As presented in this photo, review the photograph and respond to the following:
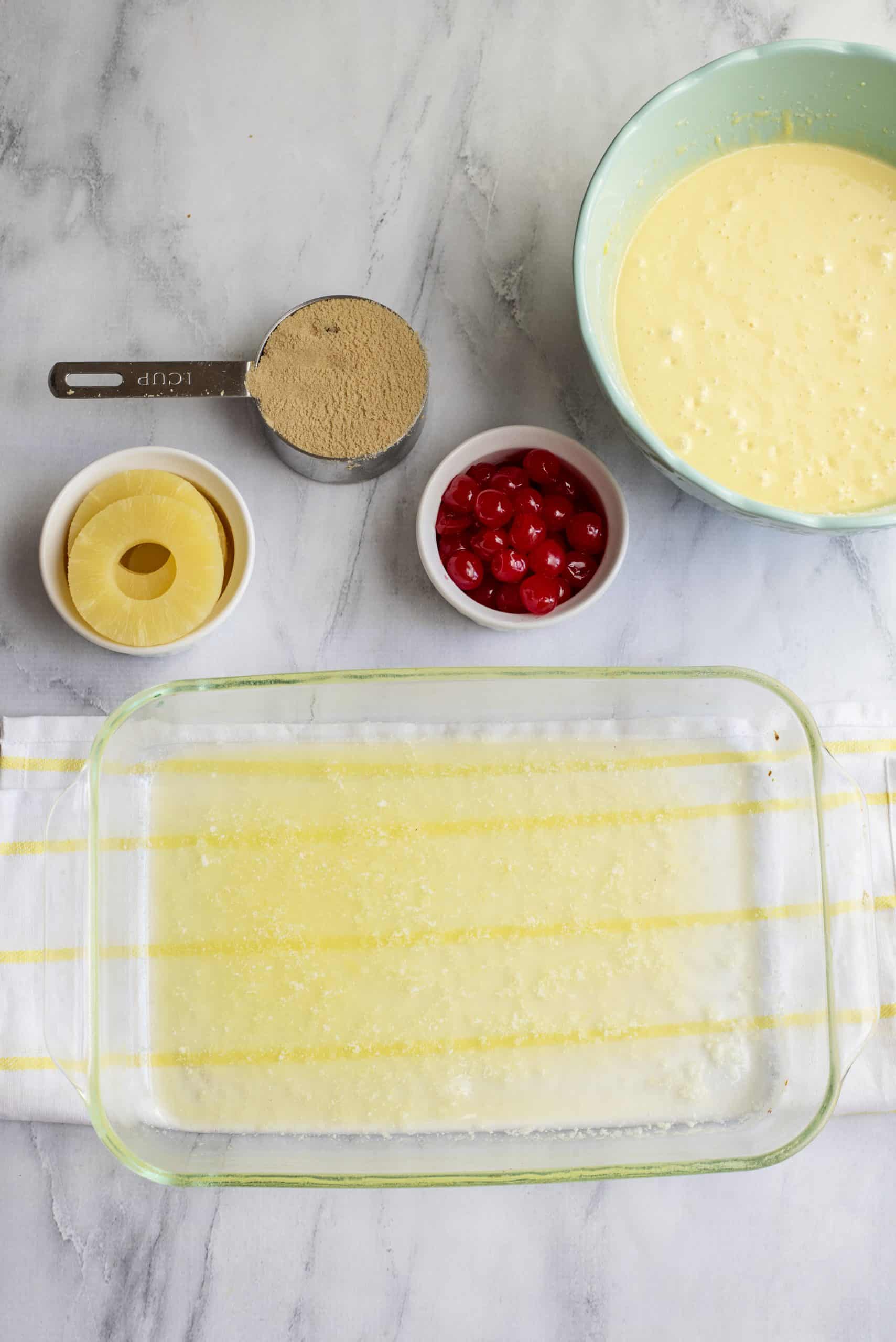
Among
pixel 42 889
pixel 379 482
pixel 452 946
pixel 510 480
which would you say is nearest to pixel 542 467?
pixel 510 480

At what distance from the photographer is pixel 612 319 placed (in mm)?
957

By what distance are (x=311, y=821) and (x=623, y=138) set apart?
0.64m

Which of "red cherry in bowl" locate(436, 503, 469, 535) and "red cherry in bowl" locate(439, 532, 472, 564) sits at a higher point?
"red cherry in bowl" locate(436, 503, 469, 535)

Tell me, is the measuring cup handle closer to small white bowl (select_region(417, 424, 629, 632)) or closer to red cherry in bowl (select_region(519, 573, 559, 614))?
small white bowl (select_region(417, 424, 629, 632))

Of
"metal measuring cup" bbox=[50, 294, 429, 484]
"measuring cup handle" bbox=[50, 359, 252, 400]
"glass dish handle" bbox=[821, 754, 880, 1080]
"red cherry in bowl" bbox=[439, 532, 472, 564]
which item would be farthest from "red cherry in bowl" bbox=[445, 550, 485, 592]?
"glass dish handle" bbox=[821, 754, 880, 1080]

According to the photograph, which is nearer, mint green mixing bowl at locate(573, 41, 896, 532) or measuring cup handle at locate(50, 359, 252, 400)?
mint green mixing bowl at locate(573, 41, 896, 532)

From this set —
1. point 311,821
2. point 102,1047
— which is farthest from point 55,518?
point 102,1047

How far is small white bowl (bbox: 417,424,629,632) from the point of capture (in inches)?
37.4

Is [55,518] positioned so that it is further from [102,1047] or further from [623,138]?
[623,138]

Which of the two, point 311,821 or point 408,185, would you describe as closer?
point 311,821

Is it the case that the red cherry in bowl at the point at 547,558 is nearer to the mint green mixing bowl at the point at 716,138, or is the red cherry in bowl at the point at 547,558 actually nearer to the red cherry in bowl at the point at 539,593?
the red cherry in bowl at the point at 539,593

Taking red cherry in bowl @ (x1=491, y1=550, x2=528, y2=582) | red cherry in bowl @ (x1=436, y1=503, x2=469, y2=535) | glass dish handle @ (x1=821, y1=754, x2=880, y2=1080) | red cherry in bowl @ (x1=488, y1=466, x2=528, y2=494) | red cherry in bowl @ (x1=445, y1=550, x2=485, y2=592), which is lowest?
glass dish handle @ (x1=821, y1=754, x2=880, y2=1080)

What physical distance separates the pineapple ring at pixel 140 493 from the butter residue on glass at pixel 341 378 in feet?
0.33

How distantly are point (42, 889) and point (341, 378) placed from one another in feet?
1.73
